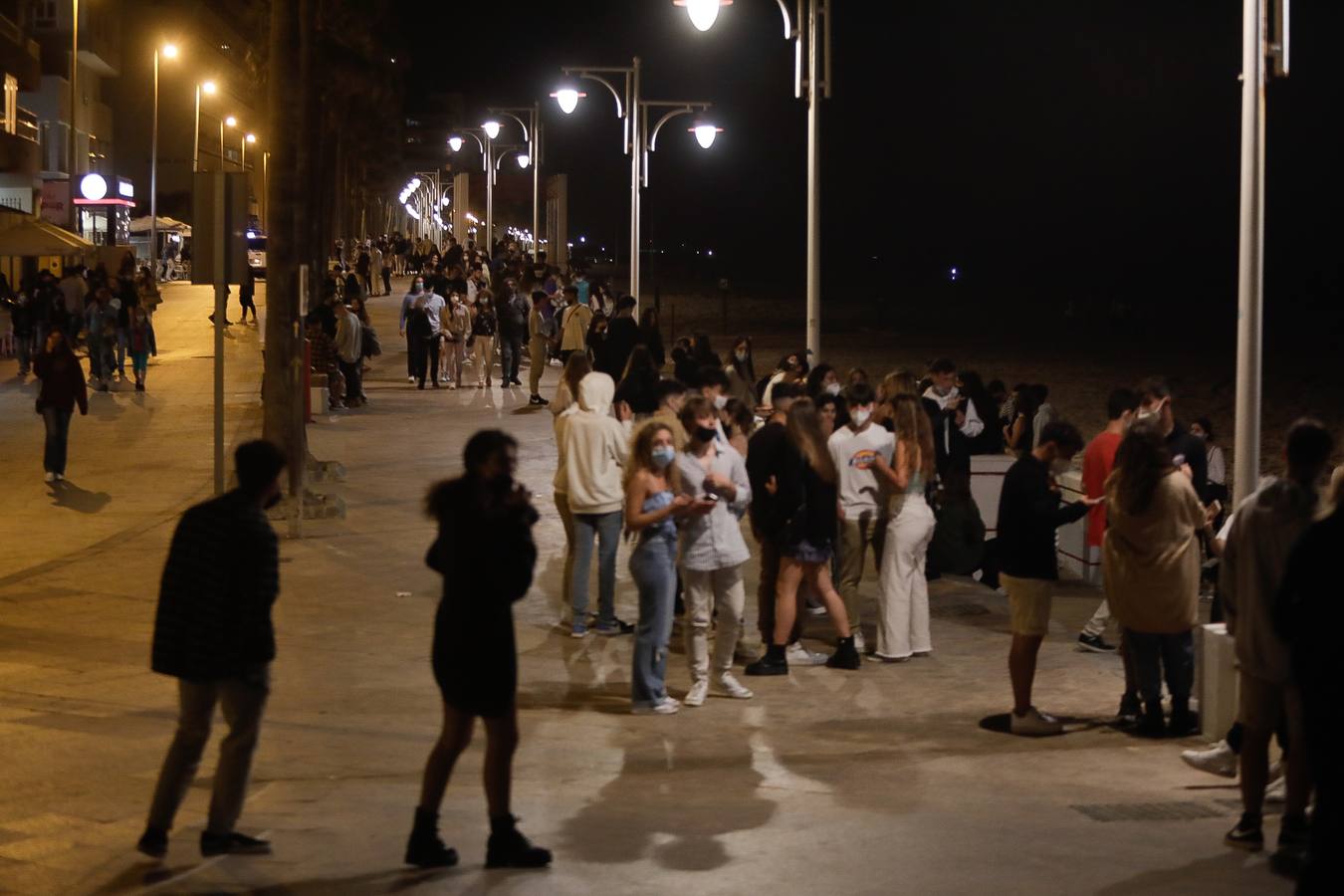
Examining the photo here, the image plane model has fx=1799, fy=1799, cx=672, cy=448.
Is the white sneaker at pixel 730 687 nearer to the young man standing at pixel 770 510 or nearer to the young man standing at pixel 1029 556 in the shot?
the young man standing at pixel 770 510

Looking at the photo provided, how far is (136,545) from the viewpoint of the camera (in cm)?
1570

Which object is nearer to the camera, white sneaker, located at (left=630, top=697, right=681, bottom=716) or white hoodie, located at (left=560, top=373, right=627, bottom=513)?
white sneaker, located at (left=630, top=697, right=681, bottom=716)

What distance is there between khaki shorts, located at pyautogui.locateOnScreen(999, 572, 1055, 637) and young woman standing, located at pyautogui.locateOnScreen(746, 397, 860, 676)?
1.52m

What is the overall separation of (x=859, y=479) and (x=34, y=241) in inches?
1352

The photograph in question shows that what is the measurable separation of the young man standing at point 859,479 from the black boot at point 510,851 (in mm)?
4827

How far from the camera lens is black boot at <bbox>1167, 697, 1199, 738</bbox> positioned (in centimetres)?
962

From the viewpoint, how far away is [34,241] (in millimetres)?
41625

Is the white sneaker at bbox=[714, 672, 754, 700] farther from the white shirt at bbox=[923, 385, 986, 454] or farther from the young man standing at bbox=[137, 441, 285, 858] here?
the white shirt at bbox=[923, 385, 986, 454]

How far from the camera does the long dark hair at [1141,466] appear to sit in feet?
30.2

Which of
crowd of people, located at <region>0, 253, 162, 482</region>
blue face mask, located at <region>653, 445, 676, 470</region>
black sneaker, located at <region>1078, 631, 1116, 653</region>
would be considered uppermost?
crowd of people, located at <region>0, 253, 162, 482</region>

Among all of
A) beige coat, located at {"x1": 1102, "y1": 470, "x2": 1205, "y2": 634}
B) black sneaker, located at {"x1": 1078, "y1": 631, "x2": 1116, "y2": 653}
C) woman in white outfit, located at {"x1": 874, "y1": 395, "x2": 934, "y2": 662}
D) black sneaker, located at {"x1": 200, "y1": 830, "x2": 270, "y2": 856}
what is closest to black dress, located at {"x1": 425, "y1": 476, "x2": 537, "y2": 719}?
black sneaker, located at {"x1": 200, "y1": 830, "x2": 270, "y2": 856}

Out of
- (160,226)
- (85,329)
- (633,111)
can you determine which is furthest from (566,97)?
(160,226)

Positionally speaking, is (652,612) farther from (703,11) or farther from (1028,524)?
(703,11)

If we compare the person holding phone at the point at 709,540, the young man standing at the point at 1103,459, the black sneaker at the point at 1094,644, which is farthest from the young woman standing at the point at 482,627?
the black sneaker at the point at 1094,644
